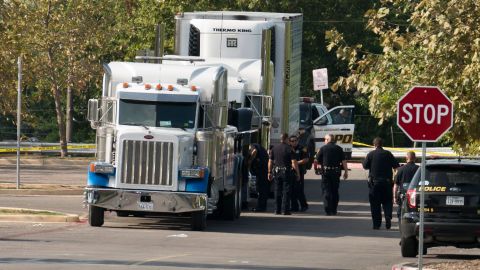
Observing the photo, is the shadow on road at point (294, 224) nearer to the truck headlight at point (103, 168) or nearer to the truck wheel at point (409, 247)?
the truck headlight at point (103, 168)

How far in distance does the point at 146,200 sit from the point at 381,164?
488 cm

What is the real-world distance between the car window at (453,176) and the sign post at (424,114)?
2.47 m

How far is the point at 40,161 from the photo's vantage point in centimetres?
4747

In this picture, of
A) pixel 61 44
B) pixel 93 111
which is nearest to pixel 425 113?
pixel 93 111

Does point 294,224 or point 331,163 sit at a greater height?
point 331,163

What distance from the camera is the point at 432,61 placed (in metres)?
18.8

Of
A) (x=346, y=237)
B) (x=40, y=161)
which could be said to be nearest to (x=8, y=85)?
(x=40, y=161)

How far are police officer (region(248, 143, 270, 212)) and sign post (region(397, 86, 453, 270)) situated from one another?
1213 centimetres

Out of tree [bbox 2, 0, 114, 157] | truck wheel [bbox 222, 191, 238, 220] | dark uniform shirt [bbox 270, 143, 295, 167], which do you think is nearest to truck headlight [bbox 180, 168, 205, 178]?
truck wheel [bbox 222, 191, 238, 220]

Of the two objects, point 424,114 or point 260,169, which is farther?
point 260,169

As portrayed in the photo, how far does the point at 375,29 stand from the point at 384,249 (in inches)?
171

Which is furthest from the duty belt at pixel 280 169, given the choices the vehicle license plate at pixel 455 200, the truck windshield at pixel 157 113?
the vehicle license plate at pixel 455 200

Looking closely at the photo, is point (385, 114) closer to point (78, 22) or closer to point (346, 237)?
point (346, 237)

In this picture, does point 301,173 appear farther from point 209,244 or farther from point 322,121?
point 322,121
